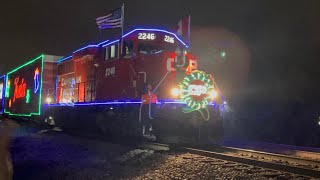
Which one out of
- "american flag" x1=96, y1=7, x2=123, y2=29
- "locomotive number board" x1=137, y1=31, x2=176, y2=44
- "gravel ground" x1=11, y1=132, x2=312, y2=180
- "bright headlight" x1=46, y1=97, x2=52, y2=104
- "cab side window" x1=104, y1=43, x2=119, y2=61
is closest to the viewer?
"gravel ground" x1=11, y1=132, x2=312, y2=180

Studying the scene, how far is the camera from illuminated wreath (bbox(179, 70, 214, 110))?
12508 millimetres

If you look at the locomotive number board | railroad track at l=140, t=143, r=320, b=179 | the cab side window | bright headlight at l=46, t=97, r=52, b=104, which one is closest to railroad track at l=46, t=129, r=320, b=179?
railroad track at l=140, t=143, r=320, b=179

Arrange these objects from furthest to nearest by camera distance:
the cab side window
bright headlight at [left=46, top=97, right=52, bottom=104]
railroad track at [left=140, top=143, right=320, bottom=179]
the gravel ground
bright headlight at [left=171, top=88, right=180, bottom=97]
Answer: bright headlight at [left=46, top=97, right=52, bottom=104] → the cab side window → bright headlight at [left=171, top=88, right=180, bottom=97] → the gravel ground → railroad track at [left=140, top=143, right=320, bottom=179]

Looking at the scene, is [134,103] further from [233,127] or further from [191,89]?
[233,127]

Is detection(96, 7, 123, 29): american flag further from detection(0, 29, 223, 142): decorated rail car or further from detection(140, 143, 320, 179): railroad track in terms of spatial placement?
detection(140, 143, 320, 179): railroad track

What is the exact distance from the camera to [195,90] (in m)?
12.5

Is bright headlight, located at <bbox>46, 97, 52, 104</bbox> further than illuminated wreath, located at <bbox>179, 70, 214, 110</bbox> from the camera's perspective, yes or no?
Yes

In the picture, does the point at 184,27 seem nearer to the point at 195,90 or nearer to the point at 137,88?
the point at 137,88

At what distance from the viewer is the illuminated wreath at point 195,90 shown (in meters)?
12.5

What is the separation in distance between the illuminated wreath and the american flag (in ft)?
16.0

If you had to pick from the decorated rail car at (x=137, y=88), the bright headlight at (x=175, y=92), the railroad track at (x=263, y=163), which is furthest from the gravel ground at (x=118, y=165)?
the bright headlight at (x=175, y=92)

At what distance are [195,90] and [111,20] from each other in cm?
599

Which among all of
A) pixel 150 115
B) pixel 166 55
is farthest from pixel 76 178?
pixel 166 55

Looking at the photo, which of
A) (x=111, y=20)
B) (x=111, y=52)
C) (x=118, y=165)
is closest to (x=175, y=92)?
(x=111, y=52)
